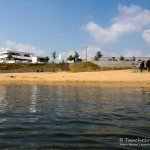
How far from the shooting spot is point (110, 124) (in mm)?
11422

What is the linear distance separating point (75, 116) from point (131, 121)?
2260 millimetres

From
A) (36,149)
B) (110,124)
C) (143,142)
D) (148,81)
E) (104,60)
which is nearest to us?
(36,149)

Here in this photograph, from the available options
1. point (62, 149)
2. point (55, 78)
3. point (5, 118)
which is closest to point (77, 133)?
point (62, 149)

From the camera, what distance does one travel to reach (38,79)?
1843 inches

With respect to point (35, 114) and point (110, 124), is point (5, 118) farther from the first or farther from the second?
point (110, 124)

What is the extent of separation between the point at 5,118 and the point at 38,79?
3431 cm

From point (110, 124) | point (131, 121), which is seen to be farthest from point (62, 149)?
point (131, 121)

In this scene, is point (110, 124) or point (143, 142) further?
point (110, 124)

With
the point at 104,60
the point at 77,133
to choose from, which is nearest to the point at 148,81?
the point at 77,133

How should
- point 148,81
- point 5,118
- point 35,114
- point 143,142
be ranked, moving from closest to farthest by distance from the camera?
point 143,142 < point 5,118 < point 35,114 < point 148,81

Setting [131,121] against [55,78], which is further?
[55,78]

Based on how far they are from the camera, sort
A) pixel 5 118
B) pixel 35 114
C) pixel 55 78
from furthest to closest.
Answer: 1. pixel 55 78
2. pixel 35 114
3. pixel 5 118

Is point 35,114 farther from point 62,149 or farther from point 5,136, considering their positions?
point 62,149

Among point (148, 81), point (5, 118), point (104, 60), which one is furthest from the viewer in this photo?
point (104, 60)
